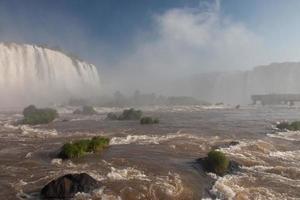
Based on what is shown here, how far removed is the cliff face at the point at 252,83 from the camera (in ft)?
486

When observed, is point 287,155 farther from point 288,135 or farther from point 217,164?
point 288,135

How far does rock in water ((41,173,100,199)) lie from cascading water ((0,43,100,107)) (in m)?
60.6

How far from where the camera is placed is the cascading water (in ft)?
237

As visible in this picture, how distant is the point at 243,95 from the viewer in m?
147

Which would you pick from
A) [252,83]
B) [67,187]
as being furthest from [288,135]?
[252,83]

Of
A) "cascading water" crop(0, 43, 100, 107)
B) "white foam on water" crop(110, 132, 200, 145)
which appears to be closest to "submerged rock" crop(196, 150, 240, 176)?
"white foam on water" crop(110, 132, 200, 145)

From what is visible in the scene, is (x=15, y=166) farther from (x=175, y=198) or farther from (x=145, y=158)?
(x=175, y=198)

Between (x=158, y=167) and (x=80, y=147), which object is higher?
(x=80, y=147)

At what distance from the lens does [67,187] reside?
13000mm

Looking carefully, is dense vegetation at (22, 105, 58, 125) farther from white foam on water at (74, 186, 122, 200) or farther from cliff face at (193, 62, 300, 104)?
cliff face at (193, 62, 300, 104)

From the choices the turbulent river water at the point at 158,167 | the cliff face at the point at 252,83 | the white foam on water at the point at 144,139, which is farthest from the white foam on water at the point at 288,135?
the cliff face at the point at 252,83

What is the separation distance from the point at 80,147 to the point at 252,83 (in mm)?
143513

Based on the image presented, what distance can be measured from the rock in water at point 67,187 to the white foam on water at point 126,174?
185 centimetres

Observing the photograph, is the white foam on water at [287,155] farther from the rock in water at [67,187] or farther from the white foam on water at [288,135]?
the rock in water at [67,187]
